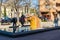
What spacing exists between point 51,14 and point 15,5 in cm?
2348

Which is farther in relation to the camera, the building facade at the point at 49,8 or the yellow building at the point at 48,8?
the building facade at the point at 49,8

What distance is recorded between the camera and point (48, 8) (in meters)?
52.4

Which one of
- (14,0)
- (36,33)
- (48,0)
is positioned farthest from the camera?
(48,0)

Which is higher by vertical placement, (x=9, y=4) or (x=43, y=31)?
(x=9, y=4)

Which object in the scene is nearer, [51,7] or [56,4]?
[51,7]

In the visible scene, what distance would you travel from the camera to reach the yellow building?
50316mm

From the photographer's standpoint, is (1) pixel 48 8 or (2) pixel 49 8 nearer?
(2) pixel 49 8

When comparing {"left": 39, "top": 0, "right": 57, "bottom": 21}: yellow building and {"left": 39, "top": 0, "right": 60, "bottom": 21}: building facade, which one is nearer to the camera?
{"left": 39, "top": 0, "right": 57, "bottom": 21}: yellow building

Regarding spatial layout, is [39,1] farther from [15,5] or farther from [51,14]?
[15,5]

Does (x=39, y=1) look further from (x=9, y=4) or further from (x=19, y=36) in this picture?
(x=19, y=36)

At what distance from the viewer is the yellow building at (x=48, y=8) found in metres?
50.3

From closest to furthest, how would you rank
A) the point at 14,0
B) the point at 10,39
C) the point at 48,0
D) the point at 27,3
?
the point at 10,39
the point at 14,0
the point at 27,3
the point at 48,0

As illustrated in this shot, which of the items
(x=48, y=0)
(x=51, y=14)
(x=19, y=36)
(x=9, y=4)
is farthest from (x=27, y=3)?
(x=19, y=36)

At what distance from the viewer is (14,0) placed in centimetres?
3100
